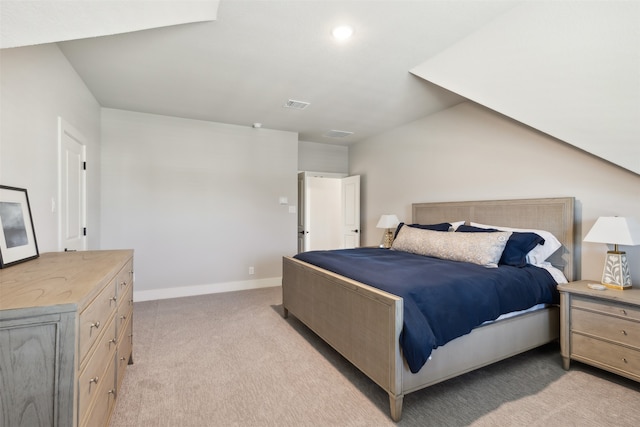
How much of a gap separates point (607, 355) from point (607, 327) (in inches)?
7.9

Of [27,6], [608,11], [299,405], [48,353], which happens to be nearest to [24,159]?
[27,6]

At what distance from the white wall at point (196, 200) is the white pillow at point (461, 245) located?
243 centimetres

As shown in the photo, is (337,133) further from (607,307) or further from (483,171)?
(607,307)

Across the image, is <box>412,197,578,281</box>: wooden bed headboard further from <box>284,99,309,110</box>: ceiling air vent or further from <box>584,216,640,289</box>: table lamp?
<box>284,99,309,110</box>: ceiling air vent

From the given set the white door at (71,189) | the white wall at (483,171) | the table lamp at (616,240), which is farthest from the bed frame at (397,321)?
the white door at (71,189)

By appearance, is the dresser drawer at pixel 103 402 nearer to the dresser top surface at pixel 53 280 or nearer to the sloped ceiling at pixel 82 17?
the dresser top surface at pixel 53 280

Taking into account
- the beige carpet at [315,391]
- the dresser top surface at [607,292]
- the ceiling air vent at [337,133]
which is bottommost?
the beige carpet at [315,391]

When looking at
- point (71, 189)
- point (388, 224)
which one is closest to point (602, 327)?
point (388, 224)

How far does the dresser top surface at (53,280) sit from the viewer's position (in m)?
0.96

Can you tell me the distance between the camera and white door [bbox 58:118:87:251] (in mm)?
2551

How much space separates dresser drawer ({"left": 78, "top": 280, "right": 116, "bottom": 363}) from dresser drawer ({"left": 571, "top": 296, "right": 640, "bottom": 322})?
3.12m

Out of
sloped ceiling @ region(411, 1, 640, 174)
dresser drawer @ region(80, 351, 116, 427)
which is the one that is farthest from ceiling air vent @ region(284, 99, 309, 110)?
dresser drawer @ region(80, 351, 116, 427)

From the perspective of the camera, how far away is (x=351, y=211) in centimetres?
576

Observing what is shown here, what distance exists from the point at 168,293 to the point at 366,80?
3879 mm
